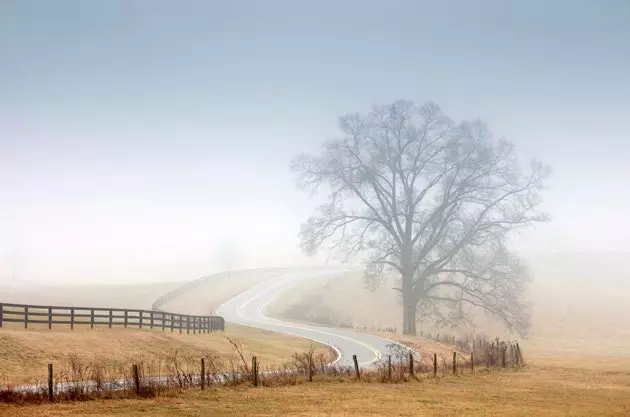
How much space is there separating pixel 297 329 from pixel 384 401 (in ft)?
114

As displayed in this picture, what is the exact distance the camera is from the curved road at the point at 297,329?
39875 millimetres

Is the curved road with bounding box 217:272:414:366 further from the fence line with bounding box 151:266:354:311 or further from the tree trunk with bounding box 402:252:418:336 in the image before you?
the fence line with bounding box 151:266:354:311

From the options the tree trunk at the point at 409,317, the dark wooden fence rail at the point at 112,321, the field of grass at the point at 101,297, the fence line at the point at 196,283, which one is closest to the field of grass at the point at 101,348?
the dark wooden fence rail at the point at 112,321

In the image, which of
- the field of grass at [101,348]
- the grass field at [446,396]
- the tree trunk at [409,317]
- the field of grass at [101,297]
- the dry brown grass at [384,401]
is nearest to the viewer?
the dry brown grass at [384,401]

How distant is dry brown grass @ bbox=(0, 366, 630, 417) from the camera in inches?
754

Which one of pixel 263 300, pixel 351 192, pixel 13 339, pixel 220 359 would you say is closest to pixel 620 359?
A: pixel 351 192

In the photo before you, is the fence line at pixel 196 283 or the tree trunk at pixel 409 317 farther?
the fence line at pixel 196 283

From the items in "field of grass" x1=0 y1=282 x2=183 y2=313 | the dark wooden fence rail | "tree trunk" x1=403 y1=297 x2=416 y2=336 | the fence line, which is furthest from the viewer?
"field of grass" x1=0 y1=282 x2=183 y2=313

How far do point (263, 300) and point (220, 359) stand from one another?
171 ft

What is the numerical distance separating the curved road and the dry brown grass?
932 centimetres

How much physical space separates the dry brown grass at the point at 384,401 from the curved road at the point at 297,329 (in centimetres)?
932

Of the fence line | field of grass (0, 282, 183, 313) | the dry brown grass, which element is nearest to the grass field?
the dry brown grass

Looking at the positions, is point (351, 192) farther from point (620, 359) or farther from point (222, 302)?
point (222, 302)

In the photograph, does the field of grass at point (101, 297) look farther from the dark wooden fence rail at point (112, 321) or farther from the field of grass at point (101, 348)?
the field of grass at point (101, 348)
